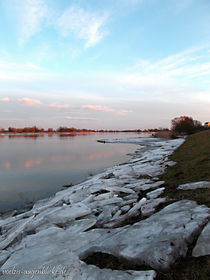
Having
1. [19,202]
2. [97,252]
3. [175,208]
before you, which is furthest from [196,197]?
[19,202]

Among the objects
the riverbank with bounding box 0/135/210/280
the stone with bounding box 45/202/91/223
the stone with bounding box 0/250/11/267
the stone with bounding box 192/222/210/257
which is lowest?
the stone with bounding box 0/250/11/267

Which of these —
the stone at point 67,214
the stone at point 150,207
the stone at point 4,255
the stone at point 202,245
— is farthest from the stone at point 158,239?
the stone at point 4,255

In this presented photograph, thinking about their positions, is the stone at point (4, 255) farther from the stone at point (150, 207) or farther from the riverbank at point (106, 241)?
the stone at point (150, 207)

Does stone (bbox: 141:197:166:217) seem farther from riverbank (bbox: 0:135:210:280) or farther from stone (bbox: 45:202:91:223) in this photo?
stone (bbox: 45:202:91:223)

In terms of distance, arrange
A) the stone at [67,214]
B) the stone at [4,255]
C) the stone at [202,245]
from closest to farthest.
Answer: the stone at [202,245], the stone at [4,255], the stone at [67,214]

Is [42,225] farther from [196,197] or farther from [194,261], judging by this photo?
[196,197]

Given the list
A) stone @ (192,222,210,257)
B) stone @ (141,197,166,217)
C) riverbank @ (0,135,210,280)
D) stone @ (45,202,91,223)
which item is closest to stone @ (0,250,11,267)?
riverbank @ (0,135,210,280)

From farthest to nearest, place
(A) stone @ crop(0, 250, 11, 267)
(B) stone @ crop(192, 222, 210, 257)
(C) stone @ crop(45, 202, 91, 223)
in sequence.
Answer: (C) stone @ crop(45, 202, 91, 223) < (A) stone @ crop(0, 250, 11, 267) < (B) stone @ crop(192, 222, 210, 257)

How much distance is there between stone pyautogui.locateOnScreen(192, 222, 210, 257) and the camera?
194 cm

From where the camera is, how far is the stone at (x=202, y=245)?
1936 mm

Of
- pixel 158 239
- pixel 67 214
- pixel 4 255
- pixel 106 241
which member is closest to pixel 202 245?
pixel 158 239

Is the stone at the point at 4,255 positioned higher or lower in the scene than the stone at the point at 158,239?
lower

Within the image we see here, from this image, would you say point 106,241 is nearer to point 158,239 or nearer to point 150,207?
point 158,239

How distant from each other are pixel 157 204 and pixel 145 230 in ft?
3.94
